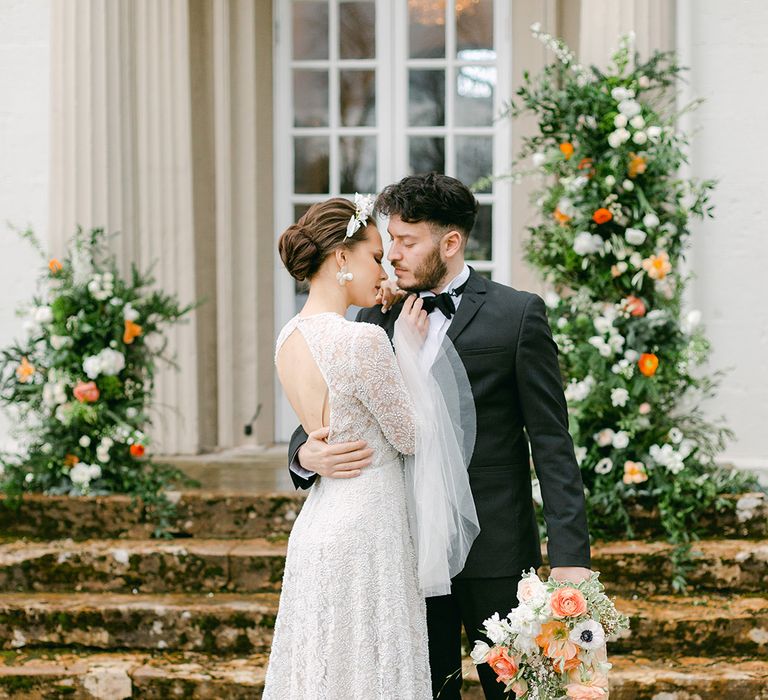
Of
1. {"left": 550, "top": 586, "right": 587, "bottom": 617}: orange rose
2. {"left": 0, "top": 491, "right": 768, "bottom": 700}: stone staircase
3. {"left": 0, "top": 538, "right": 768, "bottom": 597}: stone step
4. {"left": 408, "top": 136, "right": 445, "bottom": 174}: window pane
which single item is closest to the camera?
{"left": 550, "top": 586, "right": 587, "bottom": 617}: orange rose

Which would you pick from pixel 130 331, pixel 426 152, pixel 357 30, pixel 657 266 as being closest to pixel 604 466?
pixel 657 266

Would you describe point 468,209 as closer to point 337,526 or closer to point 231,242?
point 337,526

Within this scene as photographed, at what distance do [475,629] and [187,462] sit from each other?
3.79 metres

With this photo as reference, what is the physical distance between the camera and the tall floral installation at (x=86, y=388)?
16.6ft

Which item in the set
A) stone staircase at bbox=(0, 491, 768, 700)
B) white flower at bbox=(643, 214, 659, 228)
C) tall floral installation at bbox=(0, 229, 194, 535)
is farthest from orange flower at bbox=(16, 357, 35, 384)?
white flower at bbox=(643, 214, 659, 228)

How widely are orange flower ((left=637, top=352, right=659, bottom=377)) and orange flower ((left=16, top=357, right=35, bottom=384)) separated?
301 centimetres

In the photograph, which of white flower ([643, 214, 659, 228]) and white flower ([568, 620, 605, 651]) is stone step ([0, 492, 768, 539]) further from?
white flower ([568, 620, 605, 651])

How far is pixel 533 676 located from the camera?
8.61 ft

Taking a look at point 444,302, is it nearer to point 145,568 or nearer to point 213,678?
point 213,678

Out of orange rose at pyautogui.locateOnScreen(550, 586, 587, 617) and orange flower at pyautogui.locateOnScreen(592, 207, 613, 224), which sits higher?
orange flower at pyautogui.locateOnScreen(592, 207, 613, 224)

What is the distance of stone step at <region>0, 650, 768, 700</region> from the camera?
4.01 metres

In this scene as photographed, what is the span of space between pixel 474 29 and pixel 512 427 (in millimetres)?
4541

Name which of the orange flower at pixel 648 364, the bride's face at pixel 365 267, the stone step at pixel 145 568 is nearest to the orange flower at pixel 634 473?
the orange flower at pixel 648 364

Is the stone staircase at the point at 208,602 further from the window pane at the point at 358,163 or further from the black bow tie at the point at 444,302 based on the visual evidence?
the window pane at the point at 358,163
